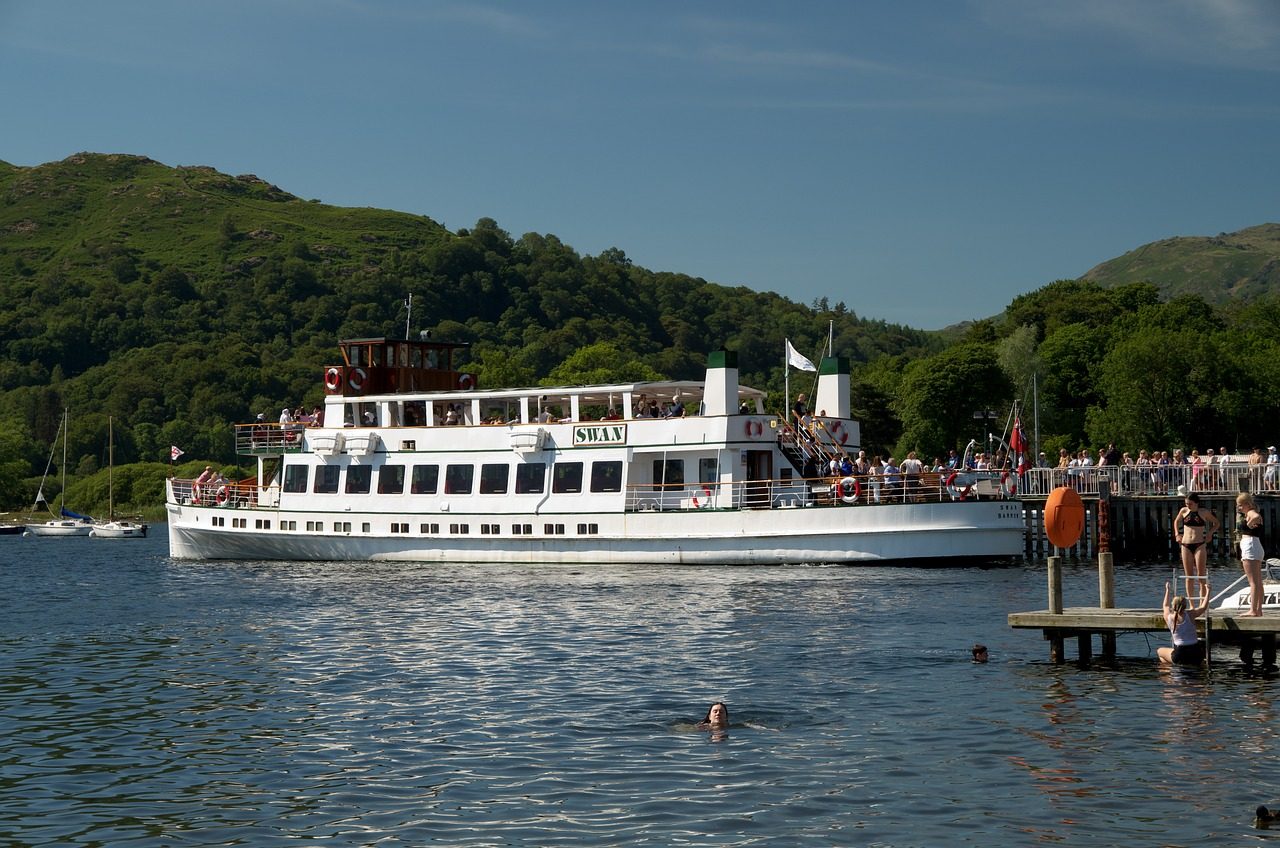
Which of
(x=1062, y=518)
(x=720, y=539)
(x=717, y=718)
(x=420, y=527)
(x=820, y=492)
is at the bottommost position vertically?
(x=717, y=718)

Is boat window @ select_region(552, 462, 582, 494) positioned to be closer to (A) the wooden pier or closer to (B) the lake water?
(B) the lake water

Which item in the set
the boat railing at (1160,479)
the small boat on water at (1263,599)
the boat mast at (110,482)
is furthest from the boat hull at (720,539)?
the boat mast at (110,482)

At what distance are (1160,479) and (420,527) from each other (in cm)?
2610

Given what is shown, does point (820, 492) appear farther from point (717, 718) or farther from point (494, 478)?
point (717, 718)

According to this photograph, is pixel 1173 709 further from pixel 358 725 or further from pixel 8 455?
pixel 8 455

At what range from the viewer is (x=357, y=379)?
1941 inches

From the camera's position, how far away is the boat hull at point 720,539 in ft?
131

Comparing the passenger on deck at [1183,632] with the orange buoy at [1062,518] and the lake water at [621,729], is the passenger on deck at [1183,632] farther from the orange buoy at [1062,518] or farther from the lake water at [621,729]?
the orange buoy at [1062,518]

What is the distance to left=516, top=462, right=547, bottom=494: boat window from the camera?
44.9 m

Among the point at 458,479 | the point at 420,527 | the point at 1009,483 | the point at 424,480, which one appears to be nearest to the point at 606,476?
the point at 458,479

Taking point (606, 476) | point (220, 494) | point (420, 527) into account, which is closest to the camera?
point (606, 476)

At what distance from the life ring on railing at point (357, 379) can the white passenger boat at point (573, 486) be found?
1.9 inches

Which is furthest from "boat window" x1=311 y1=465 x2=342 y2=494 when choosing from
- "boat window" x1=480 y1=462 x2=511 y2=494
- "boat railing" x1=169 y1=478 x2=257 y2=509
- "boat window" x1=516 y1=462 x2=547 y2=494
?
"boat window" x1=516 y1=462 x2=547 y2=494

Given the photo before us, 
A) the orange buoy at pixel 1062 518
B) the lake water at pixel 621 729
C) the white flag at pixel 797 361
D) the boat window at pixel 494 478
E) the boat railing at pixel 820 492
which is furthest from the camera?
the white flag at pixel 797 361
